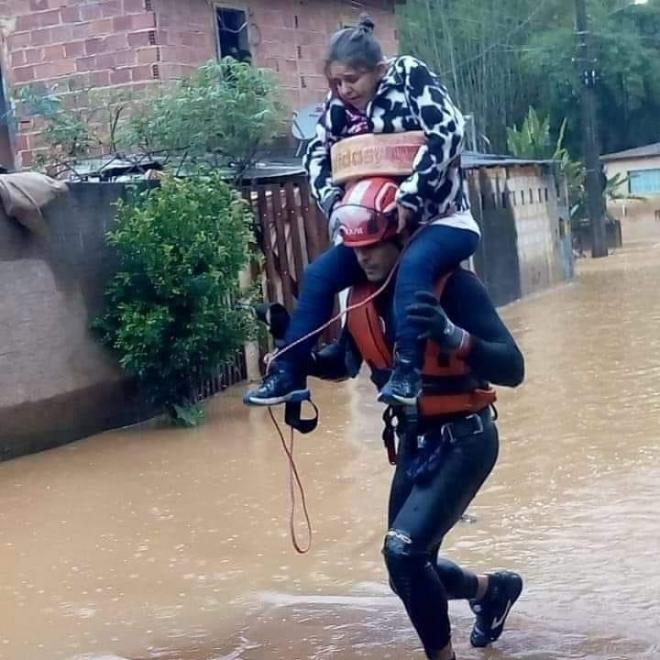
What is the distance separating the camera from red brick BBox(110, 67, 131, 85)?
15.3 metres

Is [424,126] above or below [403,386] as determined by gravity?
above

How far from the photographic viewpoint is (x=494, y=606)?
15.0 ft

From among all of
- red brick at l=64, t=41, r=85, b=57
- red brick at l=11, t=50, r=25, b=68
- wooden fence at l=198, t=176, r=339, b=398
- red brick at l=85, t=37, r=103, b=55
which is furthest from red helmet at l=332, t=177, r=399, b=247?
red brick at l=11, t=50, r=25, b=68

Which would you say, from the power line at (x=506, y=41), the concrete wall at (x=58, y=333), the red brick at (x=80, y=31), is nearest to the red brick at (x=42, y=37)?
the red brick at (x=80, y=31)

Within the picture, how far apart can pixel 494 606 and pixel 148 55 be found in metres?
11.7

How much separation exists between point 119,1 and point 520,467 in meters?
9.57

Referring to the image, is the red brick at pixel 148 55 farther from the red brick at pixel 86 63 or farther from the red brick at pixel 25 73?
the red brick at pixel 25 73

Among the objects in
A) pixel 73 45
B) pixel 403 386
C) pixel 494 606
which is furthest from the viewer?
pixel 73 45

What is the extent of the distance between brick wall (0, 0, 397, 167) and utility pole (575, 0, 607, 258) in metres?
12.8

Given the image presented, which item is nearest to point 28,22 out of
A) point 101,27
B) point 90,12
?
point 90,12

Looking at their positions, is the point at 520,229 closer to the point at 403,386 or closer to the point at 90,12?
the point at 90,12

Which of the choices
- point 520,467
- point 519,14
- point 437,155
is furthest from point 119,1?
point 519,14

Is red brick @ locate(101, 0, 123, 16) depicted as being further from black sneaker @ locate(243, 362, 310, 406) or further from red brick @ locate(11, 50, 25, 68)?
black sneaker @ locate(243, 362, 310, 406)

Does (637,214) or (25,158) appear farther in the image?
(637,214)
